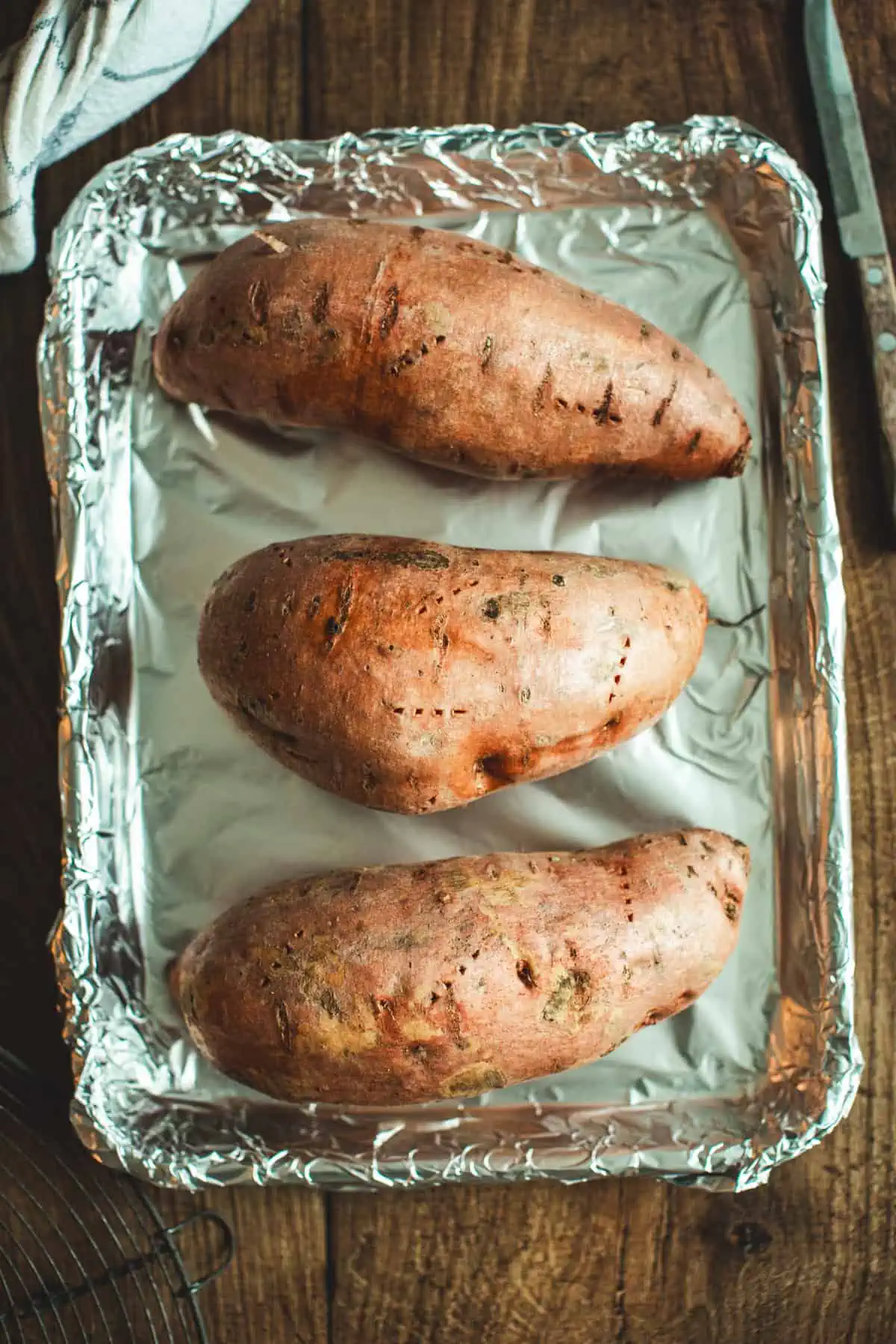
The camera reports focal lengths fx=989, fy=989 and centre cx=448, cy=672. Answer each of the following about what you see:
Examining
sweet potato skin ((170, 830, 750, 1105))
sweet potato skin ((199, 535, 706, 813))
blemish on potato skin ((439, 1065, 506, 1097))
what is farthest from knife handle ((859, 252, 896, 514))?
blemish on potato skin ((439, 1065, 506, 1097))

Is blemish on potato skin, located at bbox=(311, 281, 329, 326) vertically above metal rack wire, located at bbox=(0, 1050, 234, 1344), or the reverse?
blemish on potato skin, located at bbox=(311, 281, 329, 326)

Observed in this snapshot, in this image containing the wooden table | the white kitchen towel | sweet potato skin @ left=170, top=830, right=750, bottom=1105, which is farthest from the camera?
the wooden table

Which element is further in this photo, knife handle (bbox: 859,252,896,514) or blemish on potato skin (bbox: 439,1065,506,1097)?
knife handle (bbox: 859,252,896,514)

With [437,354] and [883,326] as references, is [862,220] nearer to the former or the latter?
[883,326]

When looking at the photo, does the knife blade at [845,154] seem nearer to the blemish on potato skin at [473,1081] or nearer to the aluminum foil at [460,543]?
the aluminum foil at [460,543]

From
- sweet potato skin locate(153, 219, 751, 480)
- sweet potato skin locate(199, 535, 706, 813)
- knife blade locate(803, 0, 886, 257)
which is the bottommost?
sweet potato skin locate(199, 535, 706, 813)

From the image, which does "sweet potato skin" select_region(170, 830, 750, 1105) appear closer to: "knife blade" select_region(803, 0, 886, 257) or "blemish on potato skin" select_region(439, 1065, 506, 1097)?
"blemish on potato skin" select_region(439, 1065, 506, 1097)

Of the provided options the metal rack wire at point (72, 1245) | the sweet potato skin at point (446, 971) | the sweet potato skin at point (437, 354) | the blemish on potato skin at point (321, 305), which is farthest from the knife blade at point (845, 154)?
the metal rack wire at point (72, 1245)

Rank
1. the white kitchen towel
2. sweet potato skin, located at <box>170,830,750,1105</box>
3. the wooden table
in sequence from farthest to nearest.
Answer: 1. the wooden table
2. the white kitchen towel
3. sweet potato skin, located at <box>170,830,750,1105</box>

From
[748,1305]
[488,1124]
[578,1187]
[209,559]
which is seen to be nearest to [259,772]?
[209,559]
